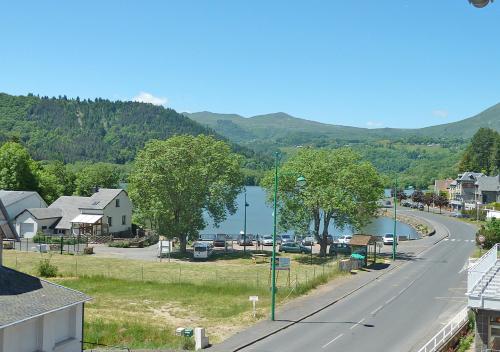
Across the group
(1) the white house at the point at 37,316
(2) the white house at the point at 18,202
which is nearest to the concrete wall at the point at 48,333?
(1) the white house at the point at 37,316

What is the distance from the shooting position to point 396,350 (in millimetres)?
26266

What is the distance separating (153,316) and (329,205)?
2959 cm

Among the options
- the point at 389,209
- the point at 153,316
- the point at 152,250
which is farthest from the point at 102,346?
the point at 389,209

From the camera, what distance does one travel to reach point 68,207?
266 feet

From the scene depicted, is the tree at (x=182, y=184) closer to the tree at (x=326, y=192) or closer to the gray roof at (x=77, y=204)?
the tree at (x=326, y=192)

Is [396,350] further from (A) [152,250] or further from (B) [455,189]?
(B) [455,189]

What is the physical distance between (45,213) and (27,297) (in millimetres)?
63076

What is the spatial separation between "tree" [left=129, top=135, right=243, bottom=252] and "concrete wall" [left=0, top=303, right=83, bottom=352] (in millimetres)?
42184

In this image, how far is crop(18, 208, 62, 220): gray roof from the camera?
A: 76.6m

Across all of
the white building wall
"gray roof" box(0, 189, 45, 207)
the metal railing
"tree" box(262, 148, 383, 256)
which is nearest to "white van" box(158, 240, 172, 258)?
"tree" box(262, 148, 383, 256)

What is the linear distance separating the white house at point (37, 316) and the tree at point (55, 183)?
8153 cm

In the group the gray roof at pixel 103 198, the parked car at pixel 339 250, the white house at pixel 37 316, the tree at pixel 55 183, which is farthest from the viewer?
the tree at pixel 55 183

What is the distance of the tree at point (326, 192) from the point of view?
5931 centimetres

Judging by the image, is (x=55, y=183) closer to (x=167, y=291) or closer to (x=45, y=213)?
(x=45, y=213)
